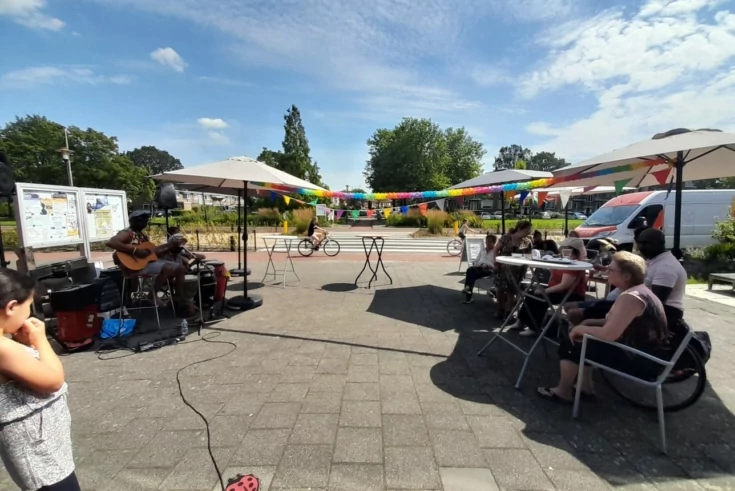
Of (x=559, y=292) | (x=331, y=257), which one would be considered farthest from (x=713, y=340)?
(x=331, y=257)

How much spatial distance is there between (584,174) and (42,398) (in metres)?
5.97

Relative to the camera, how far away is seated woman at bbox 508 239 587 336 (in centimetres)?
374

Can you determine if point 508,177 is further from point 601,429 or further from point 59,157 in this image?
point 59,157

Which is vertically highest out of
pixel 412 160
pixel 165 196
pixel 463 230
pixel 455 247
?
pixel 412 160

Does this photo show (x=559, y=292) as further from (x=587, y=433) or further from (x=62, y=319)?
(x=62, y=319)

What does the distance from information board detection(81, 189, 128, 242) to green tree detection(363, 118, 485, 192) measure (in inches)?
1409

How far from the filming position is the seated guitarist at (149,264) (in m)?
4.51

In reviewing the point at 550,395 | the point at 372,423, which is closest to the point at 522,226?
the point at 550,395

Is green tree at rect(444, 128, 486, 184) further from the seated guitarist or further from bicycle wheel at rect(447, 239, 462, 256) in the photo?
Answer: the seated guitarist

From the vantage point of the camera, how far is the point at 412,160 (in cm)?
4209

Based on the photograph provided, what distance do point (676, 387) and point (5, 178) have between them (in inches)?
290

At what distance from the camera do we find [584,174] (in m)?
4.97

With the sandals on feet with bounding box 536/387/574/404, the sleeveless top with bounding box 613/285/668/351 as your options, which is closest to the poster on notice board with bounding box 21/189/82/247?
the sandals on feet with bounding box 536/387/574/404

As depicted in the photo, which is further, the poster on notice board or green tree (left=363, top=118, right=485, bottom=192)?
green tree (left=363, top=118, right=485, bottom=192)
